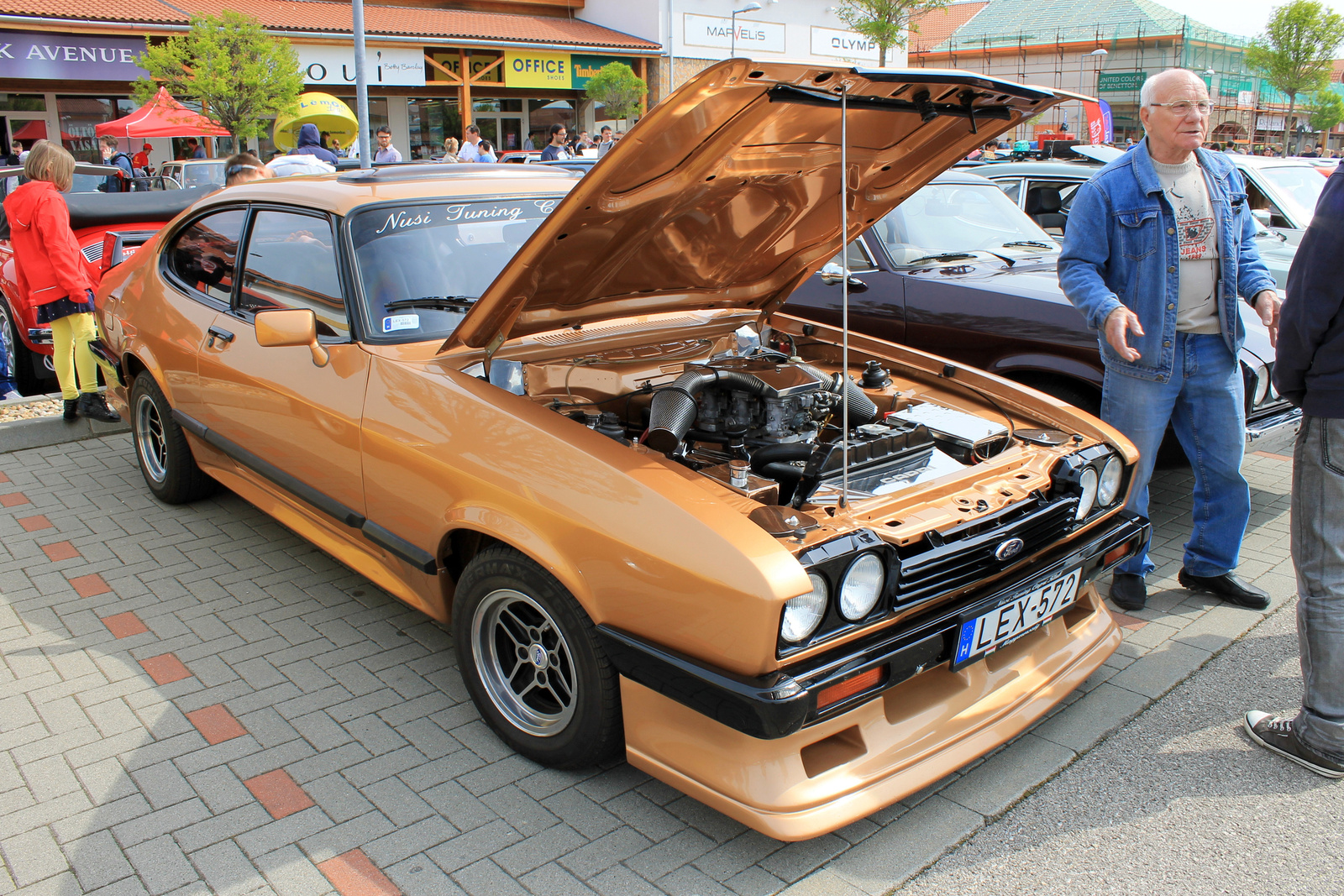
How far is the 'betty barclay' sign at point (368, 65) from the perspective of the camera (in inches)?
893

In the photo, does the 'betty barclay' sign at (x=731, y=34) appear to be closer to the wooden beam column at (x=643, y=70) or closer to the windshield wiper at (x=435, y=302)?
the wooden beam column at (x=643, y=70)

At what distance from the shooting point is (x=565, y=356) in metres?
3.29

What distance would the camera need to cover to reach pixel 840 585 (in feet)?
7.16

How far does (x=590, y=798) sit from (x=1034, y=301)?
332 centimetres

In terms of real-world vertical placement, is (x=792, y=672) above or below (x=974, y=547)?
below

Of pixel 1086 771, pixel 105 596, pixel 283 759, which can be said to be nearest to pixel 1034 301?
pixel 1086 771

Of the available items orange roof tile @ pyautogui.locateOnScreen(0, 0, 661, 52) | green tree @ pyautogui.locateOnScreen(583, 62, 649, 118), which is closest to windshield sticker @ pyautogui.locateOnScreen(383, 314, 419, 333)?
orange roof tile @ pyautogui.locateOnScreen(0, 0, 661, 52)

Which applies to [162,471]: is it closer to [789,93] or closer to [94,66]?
[789,93]

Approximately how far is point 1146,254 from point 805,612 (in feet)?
7.26

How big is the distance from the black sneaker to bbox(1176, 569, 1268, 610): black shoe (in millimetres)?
902

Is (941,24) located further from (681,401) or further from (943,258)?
(681,401)

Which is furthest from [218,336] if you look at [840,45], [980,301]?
[840,45]

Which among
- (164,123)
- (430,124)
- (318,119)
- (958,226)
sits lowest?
(958,226)

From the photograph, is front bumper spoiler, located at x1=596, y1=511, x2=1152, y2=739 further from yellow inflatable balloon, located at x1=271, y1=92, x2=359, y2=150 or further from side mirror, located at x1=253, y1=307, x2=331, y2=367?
yellow inflatable balloon, located at x1=271, y1=92, x2=359, y2=150
